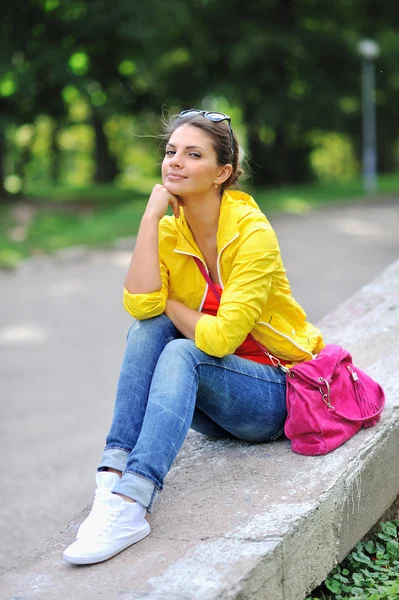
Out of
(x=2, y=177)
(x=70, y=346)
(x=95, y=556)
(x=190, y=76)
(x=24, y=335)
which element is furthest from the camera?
(x=190, y=76)

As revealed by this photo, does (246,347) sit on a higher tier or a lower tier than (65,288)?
higher

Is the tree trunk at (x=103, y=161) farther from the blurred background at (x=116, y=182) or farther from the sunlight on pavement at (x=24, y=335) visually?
the sunlight on pavement at (x=24, y=335)

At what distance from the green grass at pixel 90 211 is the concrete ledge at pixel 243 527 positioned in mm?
8304

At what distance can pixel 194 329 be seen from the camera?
2.91 m

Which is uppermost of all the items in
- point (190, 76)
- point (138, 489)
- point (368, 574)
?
point (190, 76)

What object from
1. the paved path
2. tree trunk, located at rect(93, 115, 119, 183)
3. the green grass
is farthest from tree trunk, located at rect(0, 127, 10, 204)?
the paved path

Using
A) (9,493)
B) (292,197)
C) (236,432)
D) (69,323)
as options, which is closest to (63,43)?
(292,197)

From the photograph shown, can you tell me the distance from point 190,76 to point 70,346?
13.3 meters

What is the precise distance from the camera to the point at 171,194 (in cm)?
312

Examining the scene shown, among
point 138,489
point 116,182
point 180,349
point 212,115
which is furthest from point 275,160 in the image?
point 138,489

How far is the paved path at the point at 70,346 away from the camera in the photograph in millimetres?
4511

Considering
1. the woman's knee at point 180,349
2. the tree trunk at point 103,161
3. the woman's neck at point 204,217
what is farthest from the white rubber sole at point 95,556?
the tree trunk at point 103,161

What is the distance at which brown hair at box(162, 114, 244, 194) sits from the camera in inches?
121

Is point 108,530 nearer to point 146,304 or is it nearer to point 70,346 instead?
point 146,304
